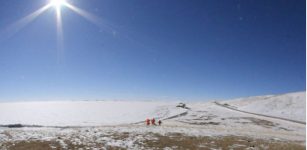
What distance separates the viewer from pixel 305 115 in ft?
155

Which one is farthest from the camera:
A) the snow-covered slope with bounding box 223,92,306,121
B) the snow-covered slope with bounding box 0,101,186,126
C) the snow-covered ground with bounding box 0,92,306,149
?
the snow-covered slope with bounding box 223,92,306,121

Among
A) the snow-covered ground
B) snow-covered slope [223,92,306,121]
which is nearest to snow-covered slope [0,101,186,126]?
the snow-covered ground

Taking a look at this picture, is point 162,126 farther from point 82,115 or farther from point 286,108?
point 286,108

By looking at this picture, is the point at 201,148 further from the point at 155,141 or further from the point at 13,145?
the point at 13,145

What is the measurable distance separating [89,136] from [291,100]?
55.4 m

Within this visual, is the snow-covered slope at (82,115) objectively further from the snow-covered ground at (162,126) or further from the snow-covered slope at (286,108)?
the snow-covered slope at (286,108)

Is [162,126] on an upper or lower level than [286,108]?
lower

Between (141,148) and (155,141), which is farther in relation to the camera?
(155,141)

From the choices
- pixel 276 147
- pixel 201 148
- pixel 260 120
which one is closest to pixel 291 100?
pixel 260 120

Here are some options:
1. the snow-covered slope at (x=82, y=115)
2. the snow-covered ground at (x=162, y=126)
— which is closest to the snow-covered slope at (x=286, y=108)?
the snow-covered ground at (x=162, y=126)

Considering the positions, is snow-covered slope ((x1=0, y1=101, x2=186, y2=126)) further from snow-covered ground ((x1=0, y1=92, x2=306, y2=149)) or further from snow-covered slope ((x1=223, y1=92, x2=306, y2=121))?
snow-covered slope ((x1=223, y1=92, x2=306, y2=121))

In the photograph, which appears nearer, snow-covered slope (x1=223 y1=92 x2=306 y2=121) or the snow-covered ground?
the snow-covered ground

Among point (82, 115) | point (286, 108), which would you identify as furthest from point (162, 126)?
point (286, 108)

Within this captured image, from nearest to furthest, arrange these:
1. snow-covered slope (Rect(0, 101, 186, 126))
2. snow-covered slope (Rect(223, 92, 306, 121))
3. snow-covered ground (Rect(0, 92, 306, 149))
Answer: snow-covered ground (Rect(0, 92, 306, 149))
snow-covered slope (Rect(0, 101, 186, 126))
snow-covered slope (Rect(223, 92, 306, 121))
